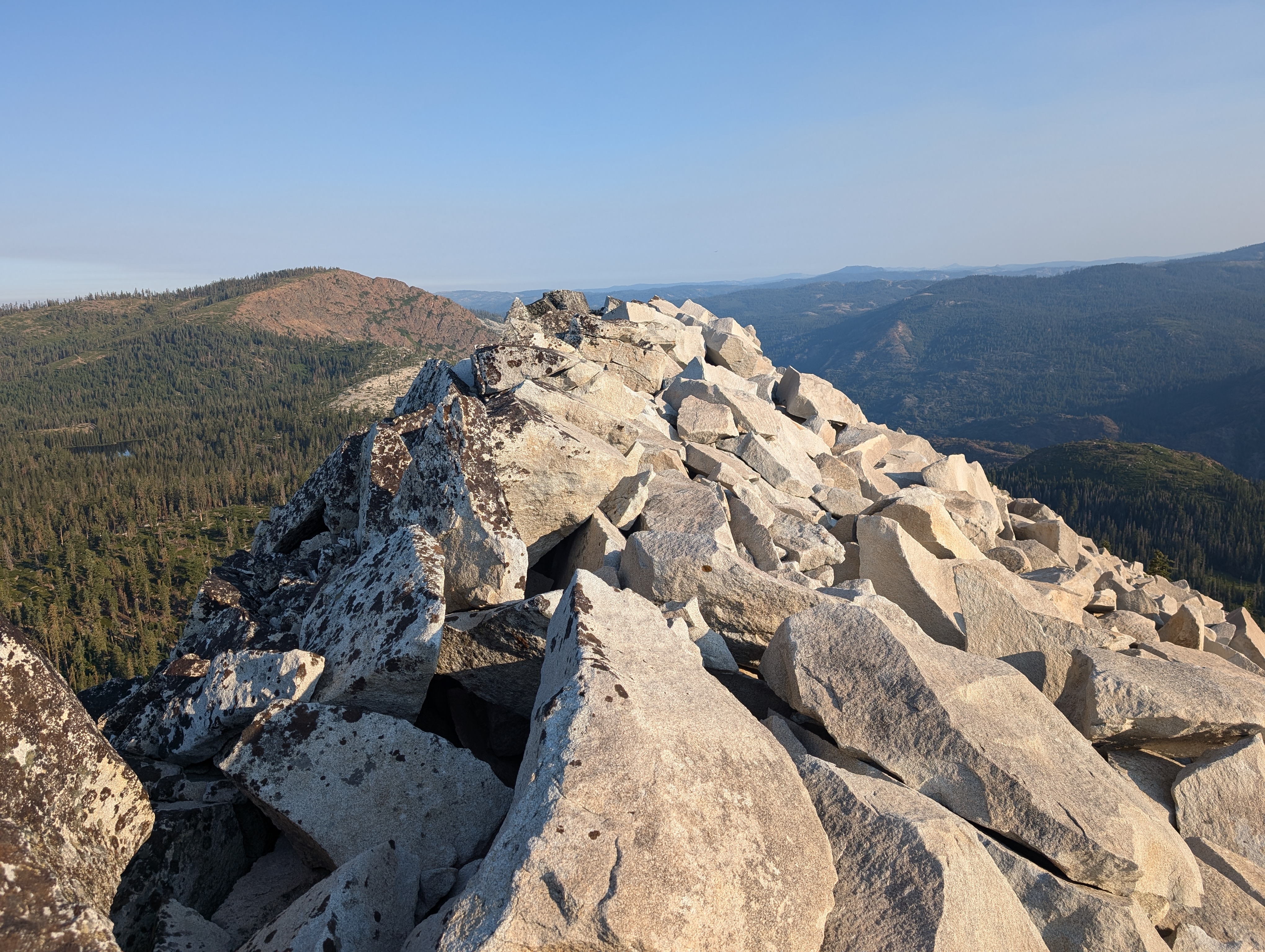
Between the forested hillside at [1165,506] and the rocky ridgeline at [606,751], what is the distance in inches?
5418

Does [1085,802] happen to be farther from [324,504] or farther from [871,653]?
[324,504]

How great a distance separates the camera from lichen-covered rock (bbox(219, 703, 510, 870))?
5.29 metres

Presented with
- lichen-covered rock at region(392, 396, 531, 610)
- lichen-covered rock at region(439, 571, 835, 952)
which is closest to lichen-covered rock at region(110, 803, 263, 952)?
lichen-covered rock at region(392, 396, 531, 610)

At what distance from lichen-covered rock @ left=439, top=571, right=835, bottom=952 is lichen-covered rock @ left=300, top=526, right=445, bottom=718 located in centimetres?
143

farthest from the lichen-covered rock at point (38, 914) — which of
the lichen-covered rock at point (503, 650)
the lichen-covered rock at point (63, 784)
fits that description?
the lichen-covered rock at point (503, 650)

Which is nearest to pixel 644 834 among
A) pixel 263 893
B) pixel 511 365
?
pixel 263 893

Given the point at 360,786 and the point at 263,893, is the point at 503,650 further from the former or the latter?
the point at 263,893

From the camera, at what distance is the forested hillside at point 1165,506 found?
13662 cm

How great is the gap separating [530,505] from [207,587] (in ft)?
13.1

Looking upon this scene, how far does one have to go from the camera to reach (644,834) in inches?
156

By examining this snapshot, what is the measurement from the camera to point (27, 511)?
14025 centimetres

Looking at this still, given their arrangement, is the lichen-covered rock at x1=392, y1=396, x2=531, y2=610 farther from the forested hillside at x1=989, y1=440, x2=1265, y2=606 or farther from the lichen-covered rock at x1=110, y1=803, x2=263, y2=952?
the forested hillside at x1=989, y1=440, x2=1265, y2=606

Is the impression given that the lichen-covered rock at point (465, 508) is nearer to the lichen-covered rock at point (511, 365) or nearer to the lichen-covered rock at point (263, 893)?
the lichen-covered rock at point (263, 893)

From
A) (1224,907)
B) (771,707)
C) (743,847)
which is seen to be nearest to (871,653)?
(771,707)
